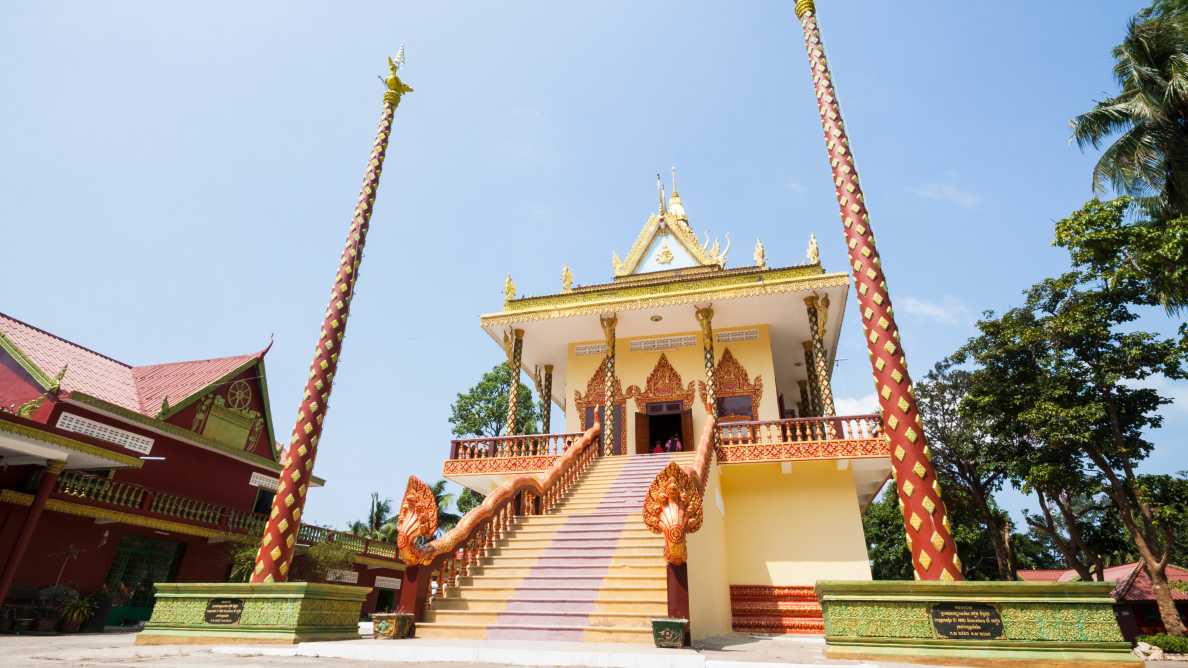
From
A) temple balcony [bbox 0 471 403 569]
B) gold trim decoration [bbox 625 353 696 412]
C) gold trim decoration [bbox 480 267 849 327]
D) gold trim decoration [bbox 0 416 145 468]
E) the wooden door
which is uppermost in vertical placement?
gold trim decoration [bbox 480 267 849 327]

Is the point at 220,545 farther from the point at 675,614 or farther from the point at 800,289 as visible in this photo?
the point at 800,289

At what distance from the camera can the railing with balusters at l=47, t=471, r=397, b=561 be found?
12745 millimetres

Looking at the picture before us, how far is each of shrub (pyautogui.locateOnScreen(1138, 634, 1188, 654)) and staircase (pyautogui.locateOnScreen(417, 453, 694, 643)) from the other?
14.5 metres

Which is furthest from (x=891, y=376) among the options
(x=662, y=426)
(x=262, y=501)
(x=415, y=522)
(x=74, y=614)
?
(x=262, y=501)

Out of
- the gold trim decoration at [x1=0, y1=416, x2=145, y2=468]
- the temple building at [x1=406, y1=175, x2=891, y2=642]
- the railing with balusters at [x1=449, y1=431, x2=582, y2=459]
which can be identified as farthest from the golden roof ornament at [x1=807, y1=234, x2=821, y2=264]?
the gold trim decoration at [x1=0, y1=416, x2=145, y2=468]

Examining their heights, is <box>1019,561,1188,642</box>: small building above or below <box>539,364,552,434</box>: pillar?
below

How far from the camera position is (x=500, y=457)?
1277 centimetres

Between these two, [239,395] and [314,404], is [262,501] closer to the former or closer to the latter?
[239,395]

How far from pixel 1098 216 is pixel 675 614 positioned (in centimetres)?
1503

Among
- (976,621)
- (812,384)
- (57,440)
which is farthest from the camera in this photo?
(812,384)

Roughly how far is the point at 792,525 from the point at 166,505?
14.6m

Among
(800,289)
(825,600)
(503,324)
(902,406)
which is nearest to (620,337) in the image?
(503,324)

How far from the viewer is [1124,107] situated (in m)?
12.8

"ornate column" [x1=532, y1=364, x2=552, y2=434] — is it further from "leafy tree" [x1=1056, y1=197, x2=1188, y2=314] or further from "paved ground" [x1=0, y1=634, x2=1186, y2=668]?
"leafy tree" [x1=1056, y1=197, x2=1188, y2=314]
